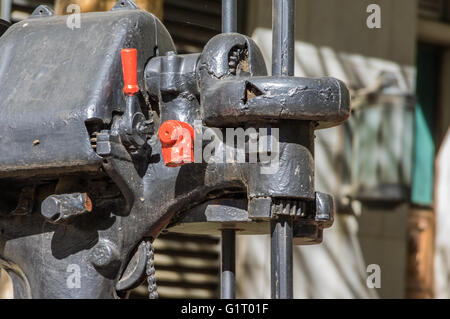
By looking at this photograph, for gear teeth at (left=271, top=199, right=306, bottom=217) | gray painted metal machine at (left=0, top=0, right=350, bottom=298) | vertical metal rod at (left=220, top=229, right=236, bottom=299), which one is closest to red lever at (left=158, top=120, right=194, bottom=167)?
gray painted metal machine at (left=0, top=0, right=350, bottom=298)

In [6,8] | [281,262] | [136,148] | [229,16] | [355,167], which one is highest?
[6,8]

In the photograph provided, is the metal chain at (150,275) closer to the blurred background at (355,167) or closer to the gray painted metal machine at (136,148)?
the gray painted metal machine at (136,148)

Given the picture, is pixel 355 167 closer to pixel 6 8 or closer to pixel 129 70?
pixel 6 8

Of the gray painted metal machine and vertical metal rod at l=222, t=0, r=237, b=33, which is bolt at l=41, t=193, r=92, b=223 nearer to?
the gray painted metal machine

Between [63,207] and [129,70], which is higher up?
[129,70]

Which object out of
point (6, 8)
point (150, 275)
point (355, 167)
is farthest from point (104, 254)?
point (355, 167)

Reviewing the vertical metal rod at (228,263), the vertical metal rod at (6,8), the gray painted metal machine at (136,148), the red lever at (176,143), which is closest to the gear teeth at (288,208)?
the gray painted metal machine at (136,148)

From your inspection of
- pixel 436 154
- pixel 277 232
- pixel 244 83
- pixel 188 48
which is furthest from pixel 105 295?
pixel 436 154

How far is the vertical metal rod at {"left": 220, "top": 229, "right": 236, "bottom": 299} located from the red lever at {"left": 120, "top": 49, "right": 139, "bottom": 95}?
18.9 inches

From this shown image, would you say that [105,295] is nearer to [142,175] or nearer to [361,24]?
[142,175]

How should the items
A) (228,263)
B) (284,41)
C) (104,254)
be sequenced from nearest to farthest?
1. (284,41)
2. (104,254)
3. (228,263)

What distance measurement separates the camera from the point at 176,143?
2.16 metres

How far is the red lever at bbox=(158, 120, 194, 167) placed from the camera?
2.15 meters

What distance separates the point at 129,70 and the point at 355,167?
200 inches
